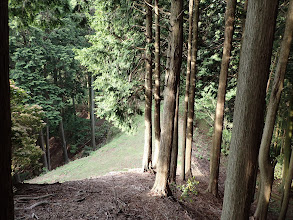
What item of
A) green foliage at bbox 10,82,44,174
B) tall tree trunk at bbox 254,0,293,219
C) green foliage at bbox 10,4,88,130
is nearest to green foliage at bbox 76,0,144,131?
green foliage at bbox 10,82,44,174

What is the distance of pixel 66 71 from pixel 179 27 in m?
16.0

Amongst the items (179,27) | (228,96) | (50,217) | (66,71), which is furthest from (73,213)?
(66,71)

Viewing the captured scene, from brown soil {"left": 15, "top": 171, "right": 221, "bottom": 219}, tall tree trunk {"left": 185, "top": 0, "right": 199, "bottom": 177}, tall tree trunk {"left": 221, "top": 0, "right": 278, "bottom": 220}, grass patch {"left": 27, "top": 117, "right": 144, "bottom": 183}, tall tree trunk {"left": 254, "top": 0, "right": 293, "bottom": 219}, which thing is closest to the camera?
tall tree trunk {"left": 221, "top": 0, "right": 278, "bottom": 220}

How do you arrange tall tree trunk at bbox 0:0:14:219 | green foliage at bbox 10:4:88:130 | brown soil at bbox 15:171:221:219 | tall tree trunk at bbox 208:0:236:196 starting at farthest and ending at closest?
1. green foliage at bbox 10:4:88:130
2. tall tree trunk at bbox 208:0:236:196
3. brown soil at bbox 15:171:221:219
4. tall tree trunk at bbox 0:0:14:219

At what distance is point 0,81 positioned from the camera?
1456 mm

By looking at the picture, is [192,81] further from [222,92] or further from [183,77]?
[183,77]

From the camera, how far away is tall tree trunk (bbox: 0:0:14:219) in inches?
58.1

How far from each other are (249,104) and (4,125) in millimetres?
2535

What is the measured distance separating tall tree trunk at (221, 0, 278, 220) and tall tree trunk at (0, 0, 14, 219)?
2462 mm

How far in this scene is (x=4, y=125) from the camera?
4.89 feet

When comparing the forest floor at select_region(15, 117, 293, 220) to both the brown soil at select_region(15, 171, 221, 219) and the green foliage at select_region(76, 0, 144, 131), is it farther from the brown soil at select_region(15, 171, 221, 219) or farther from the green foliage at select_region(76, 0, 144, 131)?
the green foliage at select_region(76, 0, 144, 131)

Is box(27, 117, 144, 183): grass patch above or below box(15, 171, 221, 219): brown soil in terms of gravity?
below

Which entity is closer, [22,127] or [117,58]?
[22,127]

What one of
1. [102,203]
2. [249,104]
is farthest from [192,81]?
[249,104]
